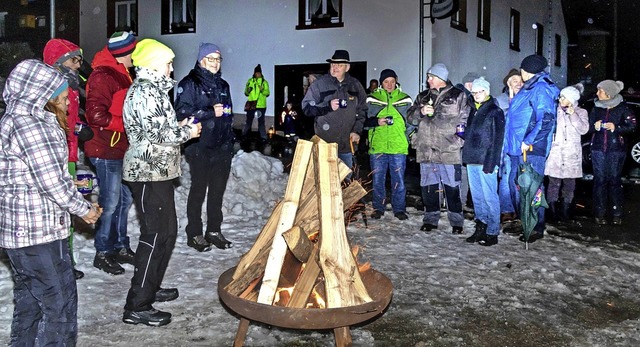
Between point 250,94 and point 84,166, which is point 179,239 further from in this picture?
point 250,94

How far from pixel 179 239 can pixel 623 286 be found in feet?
16.0

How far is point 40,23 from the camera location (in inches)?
932

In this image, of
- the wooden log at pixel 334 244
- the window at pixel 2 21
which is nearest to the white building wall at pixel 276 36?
the window at pixel 2 21

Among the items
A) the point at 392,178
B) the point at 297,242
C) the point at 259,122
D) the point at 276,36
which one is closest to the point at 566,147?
the point at 392,178

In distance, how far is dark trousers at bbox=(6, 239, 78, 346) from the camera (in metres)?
3.64

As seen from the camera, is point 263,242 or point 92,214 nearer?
point 92,214

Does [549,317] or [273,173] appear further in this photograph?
[273,173]

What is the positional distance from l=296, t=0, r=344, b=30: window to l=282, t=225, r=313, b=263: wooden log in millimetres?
17742

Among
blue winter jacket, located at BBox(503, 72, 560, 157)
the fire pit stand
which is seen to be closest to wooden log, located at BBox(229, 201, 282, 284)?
the fire pit stand

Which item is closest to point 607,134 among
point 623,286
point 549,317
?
point 623,286

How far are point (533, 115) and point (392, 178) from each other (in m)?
2.29

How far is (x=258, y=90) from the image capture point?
21.2m

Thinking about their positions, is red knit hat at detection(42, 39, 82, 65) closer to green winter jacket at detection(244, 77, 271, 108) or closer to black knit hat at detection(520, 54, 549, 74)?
black knit hat at detection(520, 54, 549, 74)

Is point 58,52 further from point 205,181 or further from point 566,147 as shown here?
point 566,147
